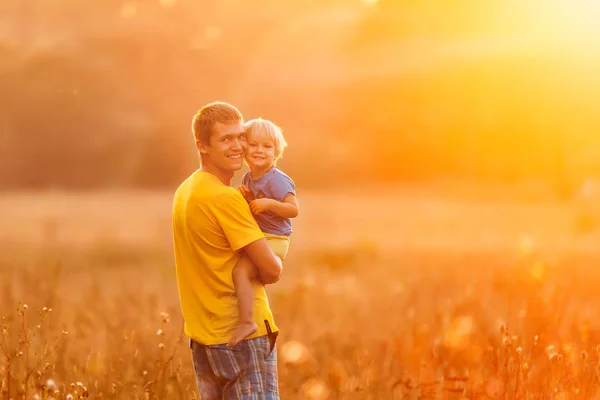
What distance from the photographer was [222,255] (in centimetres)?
366

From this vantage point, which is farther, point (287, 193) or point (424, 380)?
point (424, 380)

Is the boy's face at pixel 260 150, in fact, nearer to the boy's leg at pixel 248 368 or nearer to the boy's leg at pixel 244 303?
the boy's leg at pixel 244 303

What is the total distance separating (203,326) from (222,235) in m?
0.42

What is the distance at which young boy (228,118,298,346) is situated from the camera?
3.77m

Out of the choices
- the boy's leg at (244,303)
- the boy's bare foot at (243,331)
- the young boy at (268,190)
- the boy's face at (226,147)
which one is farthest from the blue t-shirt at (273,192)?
the boy's bare foot at (243,331)

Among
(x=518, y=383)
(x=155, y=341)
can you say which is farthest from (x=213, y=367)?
(x=155, y=341)

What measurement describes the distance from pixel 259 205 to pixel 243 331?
1.84 feet

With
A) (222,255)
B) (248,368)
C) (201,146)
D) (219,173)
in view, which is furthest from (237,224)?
(248,368)

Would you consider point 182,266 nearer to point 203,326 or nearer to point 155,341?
point 203,326

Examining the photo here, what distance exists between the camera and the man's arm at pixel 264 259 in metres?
3.59

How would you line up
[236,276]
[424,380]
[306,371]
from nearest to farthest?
[236,276]
[424,380]
[306,371]

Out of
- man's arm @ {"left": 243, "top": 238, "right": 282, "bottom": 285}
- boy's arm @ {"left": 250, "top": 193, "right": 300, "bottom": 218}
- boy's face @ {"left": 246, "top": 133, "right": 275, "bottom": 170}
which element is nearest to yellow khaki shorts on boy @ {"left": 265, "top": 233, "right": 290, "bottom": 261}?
boy's arm @ {"left": 250, "top": 193, "right": 300, "bottom": 218}

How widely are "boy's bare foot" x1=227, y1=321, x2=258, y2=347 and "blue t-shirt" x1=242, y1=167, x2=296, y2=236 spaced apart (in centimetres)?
48

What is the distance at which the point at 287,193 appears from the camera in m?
3.84
